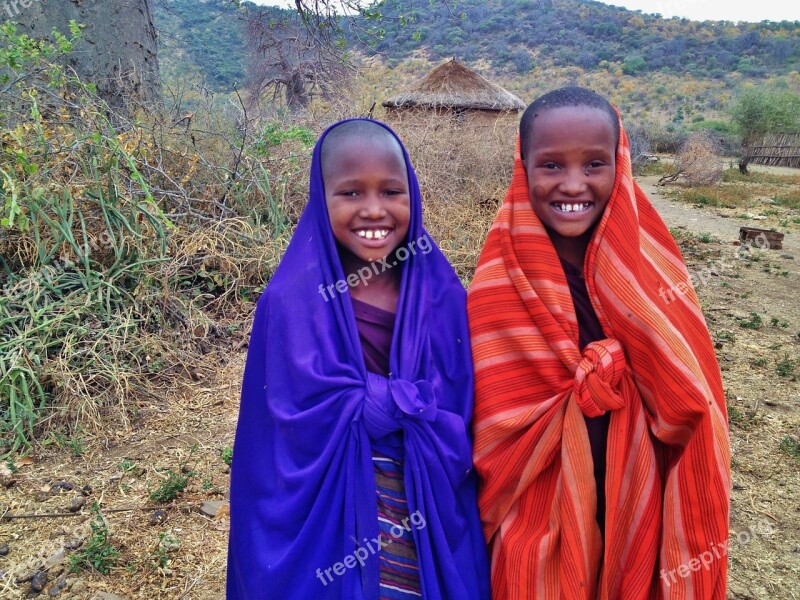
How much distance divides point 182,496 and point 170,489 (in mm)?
72

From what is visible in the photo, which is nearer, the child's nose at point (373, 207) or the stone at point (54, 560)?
the child's nose at point (373, 207)

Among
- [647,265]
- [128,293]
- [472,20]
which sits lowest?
[128,293]

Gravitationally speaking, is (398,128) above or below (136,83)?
below

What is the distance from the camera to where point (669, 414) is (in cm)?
124

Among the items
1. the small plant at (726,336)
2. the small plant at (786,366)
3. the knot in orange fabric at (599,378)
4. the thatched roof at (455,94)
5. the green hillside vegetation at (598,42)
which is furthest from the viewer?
the green hillside vegetation at (598,42)

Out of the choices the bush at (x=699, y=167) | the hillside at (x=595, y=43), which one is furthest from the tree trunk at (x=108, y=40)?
the hillside at (x=595, y=43)

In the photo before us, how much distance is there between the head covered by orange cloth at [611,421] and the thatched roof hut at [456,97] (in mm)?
8992

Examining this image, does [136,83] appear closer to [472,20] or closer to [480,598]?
[480,598]

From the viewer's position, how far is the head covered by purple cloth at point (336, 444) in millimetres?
1260

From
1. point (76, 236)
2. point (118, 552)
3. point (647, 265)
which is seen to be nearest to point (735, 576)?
point (647, 265)

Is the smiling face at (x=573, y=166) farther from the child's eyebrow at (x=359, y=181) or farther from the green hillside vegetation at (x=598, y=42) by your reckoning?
the green hillside vegetation at (x=598, y=42)

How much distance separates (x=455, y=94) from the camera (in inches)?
412

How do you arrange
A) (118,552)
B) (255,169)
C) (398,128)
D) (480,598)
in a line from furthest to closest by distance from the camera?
(398,128)
(255,169)
(118,552)
(480,598)

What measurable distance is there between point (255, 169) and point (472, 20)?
133 feet
